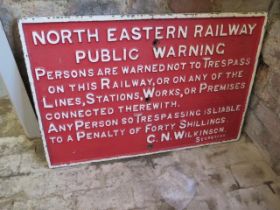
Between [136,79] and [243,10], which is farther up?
[243,10]

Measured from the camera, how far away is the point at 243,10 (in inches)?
52.7

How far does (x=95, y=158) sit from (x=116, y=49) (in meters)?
0.61

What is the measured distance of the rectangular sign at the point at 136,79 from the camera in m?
1.20

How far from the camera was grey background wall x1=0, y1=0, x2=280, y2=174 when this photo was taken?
3.89ft

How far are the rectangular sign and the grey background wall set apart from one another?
0.06m

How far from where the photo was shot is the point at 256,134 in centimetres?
161

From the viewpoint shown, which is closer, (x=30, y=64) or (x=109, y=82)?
(x=30, y=64)

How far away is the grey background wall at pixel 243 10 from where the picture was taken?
1.19 metres

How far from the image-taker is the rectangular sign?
1.20 metres

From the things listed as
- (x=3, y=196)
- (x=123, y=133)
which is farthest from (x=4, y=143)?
(x=123, y=133)

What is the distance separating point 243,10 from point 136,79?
23.9 inches

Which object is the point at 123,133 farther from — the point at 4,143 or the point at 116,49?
the point at 4,143

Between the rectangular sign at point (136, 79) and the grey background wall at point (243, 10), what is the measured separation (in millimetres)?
60

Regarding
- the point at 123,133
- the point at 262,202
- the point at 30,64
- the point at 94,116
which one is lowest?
the point at 262,202
